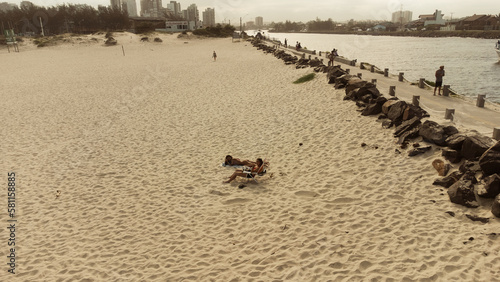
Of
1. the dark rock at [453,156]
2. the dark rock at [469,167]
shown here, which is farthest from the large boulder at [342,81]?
the dark rock at [469,167]

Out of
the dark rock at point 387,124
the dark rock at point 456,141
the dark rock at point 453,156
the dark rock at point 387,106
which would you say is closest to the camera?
the dark rock at point 453,156

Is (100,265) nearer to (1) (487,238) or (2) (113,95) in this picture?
(1) (487,238)

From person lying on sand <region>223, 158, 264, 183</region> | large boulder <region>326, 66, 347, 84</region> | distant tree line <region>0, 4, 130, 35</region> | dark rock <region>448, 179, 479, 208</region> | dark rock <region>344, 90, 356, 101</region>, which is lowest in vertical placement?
person lying on sand <region>223, 158, 264, 183</region>

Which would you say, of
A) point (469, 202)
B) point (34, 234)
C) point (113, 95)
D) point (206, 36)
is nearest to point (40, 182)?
point (34, 234)

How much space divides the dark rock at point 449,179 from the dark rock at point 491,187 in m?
0.82

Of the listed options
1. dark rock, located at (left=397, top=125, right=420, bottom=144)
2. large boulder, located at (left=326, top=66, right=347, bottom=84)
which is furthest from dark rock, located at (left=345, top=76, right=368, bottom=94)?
dark rock, located at (left=397, top=125, right=420, bottom=144)

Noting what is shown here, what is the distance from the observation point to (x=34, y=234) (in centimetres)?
768

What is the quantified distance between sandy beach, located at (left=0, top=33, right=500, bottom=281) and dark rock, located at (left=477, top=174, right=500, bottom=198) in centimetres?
27

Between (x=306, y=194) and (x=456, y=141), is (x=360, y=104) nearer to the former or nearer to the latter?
(x=456, y=141)

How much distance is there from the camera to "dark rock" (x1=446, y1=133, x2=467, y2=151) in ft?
28.3

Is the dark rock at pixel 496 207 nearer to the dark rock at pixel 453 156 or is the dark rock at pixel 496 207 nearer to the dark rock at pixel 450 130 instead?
the dark rock at pixel 453 156

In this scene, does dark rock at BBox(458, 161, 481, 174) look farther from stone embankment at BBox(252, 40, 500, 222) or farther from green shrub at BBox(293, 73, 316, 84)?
green shrub at BBox(293, 73, 316, 84)

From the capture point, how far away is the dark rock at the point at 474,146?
26.2 feet

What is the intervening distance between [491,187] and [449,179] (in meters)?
1.05
